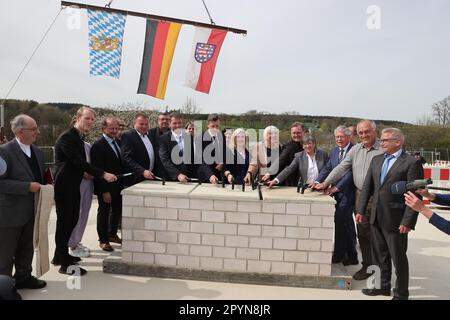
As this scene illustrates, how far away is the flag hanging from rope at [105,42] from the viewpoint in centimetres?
641

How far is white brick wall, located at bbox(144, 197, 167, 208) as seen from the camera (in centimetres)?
378

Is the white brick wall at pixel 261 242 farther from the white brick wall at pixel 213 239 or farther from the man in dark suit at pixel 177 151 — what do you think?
the man in dark suit at pixel 177 151

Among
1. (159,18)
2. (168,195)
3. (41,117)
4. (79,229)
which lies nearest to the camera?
(168,195)

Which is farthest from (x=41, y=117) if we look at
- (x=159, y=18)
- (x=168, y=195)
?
(x=168, y=195)

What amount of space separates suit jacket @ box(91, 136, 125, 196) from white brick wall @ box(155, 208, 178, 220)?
49.1 inches

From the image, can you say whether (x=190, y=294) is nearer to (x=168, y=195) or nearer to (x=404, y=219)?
(x=168, y=195)

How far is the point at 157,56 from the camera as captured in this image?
689 centimetres

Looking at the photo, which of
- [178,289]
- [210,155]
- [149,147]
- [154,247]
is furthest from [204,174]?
[178,289]

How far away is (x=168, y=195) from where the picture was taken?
148 inches

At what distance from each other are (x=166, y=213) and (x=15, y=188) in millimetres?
1561

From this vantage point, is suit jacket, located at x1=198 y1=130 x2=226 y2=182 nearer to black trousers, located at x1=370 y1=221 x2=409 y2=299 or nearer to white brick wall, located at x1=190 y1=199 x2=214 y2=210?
white brick wall, located at x1=190 y1=199 x2=214 y2=210

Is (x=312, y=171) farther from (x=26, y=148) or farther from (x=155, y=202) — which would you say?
(x=26, y=148)

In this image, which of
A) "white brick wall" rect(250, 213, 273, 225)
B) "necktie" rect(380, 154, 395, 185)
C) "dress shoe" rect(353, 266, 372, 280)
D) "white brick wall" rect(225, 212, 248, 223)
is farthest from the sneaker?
"necktie" rect(380, 154, 395, 185)

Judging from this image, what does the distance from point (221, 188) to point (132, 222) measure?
1.17m
